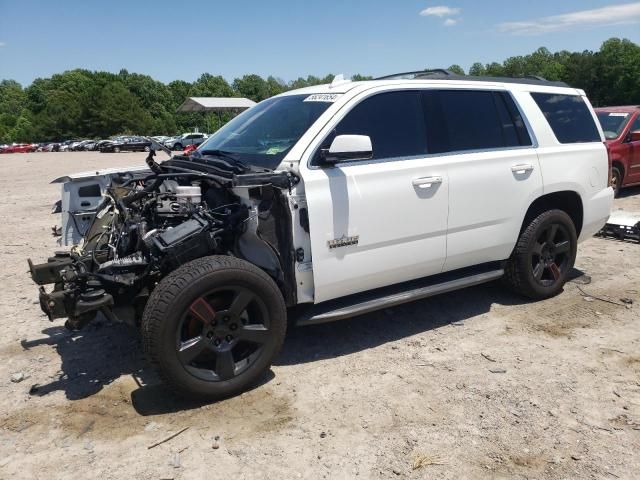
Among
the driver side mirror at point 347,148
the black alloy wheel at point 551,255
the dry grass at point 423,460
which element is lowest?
the dry grass at point 423,460

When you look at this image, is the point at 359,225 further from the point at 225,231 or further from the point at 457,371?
the point at 457,371

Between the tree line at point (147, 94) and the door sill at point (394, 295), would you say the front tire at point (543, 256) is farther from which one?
the tree line at point (147, 94)

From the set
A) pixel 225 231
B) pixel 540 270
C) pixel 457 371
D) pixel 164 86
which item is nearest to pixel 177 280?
pixel 225 231

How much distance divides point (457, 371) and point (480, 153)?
183cm

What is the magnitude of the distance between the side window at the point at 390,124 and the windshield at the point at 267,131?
25cm

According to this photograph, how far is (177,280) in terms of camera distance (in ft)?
10.5

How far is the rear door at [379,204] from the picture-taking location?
12.0 feet

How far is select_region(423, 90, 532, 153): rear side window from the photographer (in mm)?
4254

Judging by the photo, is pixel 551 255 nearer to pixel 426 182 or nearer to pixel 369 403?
pixel 426 182

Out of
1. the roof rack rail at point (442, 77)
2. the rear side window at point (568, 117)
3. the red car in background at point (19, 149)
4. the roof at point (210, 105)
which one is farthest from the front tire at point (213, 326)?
the red car in background at point (19, 149)

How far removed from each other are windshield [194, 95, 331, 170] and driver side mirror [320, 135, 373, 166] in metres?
0.39

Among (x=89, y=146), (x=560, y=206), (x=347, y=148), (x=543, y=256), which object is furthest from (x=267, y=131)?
(x=89, y=146)

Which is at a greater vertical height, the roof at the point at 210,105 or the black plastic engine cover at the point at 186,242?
the roof at the point at 210,105

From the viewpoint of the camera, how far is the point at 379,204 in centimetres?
383
